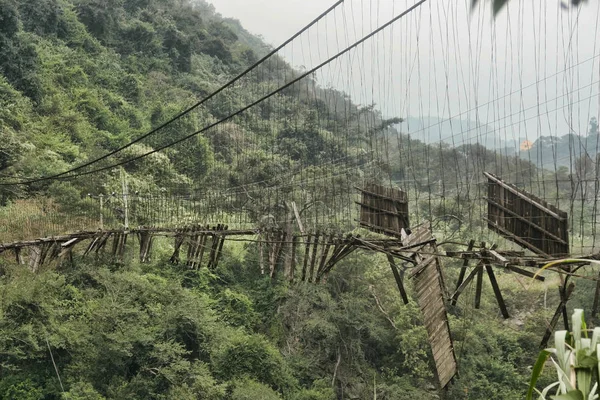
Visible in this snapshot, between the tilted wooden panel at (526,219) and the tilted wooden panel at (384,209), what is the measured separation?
3.24 feet

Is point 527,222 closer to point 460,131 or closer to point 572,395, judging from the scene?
point 460,131

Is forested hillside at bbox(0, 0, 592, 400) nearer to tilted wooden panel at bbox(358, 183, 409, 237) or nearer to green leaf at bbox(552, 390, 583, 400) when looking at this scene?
tilted wooden panel at bbox(358, 183, 409, 237)

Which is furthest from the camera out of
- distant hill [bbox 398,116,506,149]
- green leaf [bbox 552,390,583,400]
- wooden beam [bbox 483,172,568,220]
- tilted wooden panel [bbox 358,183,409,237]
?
tilted wooden panel [bbox 358,183,409,237]

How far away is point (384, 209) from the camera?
585 centimetres

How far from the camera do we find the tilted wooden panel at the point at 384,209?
5672 millimetres

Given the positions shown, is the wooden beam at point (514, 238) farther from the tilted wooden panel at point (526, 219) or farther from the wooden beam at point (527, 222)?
the wooden beam at point (527, 222)

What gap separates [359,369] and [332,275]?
2.73 meters

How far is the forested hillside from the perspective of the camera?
1112 centimetres

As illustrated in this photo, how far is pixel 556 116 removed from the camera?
15.1 feet

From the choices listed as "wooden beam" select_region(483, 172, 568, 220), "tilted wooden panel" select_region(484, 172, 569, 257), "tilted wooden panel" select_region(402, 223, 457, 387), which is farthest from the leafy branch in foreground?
"wooden beam" select_region(483, 172, 568, 220)

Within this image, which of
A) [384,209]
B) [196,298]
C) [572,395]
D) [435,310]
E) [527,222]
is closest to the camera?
[572,395]

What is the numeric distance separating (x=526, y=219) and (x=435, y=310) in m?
1.10

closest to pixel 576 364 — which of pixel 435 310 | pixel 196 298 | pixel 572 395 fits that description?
pixel 572 395

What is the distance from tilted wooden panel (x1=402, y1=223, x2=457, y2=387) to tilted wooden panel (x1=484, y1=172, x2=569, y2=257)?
2.46 feet
